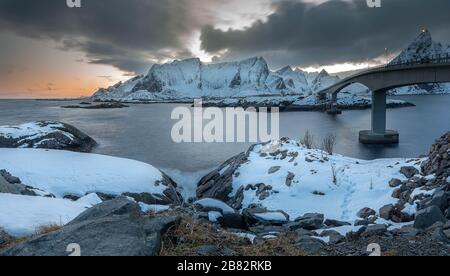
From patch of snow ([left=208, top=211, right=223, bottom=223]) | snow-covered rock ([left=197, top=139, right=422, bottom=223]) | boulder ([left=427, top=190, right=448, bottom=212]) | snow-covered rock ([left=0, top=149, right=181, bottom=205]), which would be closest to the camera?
patch of snow ([left=208, top=211, right=223, bottom=223])

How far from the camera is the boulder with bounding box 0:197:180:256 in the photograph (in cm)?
470

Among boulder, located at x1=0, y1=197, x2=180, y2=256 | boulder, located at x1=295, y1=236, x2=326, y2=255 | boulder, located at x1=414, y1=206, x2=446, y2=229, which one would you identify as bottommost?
boulder, located at x1=414, y1=206, x2=446, y2=229

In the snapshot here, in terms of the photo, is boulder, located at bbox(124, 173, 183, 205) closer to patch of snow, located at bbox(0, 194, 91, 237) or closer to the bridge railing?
patch of snow, located at bbox(0, 194, 91, 237)

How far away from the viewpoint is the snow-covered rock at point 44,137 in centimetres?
4078

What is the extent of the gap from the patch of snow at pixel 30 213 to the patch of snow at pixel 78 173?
8668 millimetres

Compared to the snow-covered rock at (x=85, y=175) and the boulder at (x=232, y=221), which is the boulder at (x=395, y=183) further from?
the snow-covered rock at (x=85, y=175)

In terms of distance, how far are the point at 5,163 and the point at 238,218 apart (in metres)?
18.5

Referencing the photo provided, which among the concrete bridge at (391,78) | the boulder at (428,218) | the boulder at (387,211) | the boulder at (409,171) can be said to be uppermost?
the concrete bridge at (391,78)

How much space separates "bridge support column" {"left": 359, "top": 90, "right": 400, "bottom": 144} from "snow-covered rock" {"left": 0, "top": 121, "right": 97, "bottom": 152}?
43264 mm

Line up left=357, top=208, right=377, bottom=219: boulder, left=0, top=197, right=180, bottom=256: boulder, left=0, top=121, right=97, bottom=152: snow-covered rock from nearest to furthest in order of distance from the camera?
left=0, top=197, right=180, bottom=256: boulder → left=357, top=208, right=377, bottom=219: boulder → left=0, top=121, right=97, bottom=152: snow-covered rock

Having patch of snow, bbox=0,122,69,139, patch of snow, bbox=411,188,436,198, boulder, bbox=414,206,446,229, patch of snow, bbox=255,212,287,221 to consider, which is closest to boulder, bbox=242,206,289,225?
patch of snow, bbox=255,212,287,221

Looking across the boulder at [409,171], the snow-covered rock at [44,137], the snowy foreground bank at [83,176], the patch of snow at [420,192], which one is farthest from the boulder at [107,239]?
the snow-covered rock at [44,137]

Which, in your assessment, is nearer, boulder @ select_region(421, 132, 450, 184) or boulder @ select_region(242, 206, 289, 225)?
boulder @ select_region(242, 206, 289, 225)

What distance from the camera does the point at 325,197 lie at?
19.2m
